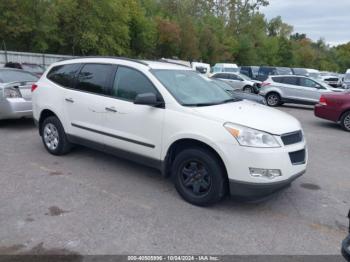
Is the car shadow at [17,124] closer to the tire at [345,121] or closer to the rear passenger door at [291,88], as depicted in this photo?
the tire at [345,121]

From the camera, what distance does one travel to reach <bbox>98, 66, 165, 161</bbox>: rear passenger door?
179 inches

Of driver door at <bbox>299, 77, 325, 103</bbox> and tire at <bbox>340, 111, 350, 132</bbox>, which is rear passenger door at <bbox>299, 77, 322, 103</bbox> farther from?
tire at <bbox>340, 111, 350, 132</bbox>

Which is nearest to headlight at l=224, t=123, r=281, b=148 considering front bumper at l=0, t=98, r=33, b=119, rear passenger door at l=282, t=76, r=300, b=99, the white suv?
the white suv

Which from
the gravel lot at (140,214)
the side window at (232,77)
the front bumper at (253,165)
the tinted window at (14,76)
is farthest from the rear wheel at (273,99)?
the front bumper at (253,165)

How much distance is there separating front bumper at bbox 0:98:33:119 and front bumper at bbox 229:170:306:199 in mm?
5752

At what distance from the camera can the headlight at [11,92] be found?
771 centimetres

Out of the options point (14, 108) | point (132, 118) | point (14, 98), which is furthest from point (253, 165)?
point (14, 98)

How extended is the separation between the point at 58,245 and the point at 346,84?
27494 millimetres

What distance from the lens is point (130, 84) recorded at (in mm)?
4934

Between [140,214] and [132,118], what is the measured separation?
1.36 meters

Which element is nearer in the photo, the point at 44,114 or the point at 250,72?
the point at 44,114

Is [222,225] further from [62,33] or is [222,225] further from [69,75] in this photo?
[62,33]

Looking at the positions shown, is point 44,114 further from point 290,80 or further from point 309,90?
point 290,80

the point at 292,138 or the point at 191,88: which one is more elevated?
the point at 191,88
